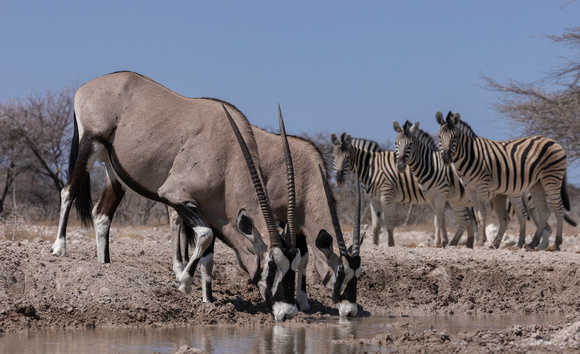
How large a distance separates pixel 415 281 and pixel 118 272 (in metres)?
4.06

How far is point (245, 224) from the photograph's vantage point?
680cm

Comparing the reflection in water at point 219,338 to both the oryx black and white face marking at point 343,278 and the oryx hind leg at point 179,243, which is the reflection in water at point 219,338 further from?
the oryx hind leg at point 179,243

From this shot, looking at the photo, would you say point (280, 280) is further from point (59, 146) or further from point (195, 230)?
point (59, 146)

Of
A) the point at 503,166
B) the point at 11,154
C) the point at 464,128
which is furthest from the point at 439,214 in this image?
the point at 11,154

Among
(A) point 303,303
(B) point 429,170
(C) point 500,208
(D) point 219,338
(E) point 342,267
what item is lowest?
(D) point 219,338

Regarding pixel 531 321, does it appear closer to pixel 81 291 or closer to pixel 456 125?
pixel 81 291

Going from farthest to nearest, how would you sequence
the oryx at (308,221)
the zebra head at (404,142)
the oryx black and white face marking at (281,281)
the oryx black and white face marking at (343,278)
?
the zebra head at (404,142), the oryx at (308,221), the oryx black and white face marking at (343,278), the oryx black and white face marking at (281,281)

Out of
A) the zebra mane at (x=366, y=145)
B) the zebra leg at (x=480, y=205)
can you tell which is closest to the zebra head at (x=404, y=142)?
the zebra leg at (x=480, y=205)

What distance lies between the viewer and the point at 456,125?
14445 mm

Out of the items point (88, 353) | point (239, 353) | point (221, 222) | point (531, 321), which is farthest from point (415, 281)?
point (88, 353)

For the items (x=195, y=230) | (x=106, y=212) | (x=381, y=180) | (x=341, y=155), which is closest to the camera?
(x=195, y=230)

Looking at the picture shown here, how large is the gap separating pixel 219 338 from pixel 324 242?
210 centimetres

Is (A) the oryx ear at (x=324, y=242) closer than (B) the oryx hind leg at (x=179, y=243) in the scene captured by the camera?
Yes

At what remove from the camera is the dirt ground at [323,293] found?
5605mm
